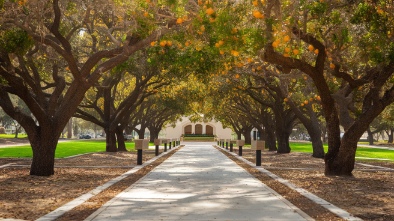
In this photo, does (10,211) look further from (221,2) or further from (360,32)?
(360,32)

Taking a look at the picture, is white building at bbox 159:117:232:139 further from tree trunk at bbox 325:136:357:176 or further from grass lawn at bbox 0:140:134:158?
tree trunk at bbox 325:136:357:176

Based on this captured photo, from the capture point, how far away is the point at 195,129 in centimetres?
11169

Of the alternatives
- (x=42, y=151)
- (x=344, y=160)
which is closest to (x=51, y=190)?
(x=42, y=151)

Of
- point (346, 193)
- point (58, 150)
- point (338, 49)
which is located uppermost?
point (338, 49)

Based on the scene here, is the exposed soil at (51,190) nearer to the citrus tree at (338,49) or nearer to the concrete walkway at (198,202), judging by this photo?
the concrete walkway at (198,202)

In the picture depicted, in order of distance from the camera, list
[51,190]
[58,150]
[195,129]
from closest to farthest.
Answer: [51,190] < [58,150] < [195,129]

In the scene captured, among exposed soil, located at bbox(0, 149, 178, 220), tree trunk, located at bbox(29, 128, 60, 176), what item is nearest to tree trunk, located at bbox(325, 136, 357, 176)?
exposed soil, located at bbox(0, 149, 178, 220)

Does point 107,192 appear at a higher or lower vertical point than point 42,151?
lower

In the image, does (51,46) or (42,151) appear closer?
(51,46)

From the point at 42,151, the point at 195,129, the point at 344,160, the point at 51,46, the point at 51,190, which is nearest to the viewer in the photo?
the point at 51,190

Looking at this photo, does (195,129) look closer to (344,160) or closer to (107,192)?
(344,160)

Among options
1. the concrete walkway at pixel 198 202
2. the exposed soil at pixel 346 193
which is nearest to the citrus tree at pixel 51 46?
the concrete walkway at pixel 198 202

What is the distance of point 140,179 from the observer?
581 inches

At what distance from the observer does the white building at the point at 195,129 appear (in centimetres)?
10431
